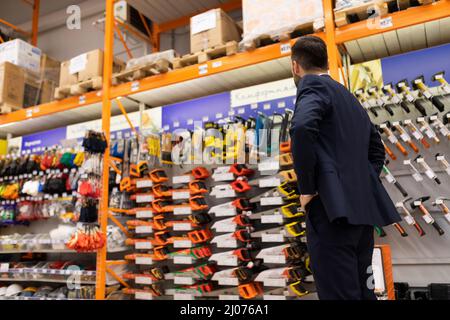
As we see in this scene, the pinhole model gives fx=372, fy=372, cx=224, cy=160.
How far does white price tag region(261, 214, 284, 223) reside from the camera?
396cm

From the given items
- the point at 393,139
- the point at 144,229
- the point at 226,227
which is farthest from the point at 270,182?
the point at 144,229

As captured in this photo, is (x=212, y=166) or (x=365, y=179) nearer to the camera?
(x=365, y=179)

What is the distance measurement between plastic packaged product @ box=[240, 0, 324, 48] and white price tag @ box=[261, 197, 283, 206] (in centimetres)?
172

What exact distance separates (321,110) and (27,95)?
20.3ft

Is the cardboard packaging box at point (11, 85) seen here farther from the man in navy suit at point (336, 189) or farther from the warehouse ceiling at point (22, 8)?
the man in navy suit at point (336, 189)

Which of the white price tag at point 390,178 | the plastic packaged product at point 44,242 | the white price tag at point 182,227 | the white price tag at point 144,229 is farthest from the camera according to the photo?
the plastic packaged product at point 44,242

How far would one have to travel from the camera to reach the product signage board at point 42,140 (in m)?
6.64

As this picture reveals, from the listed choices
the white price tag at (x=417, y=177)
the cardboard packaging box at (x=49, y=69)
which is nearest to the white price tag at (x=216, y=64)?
the white price tag at (x=417, y=177)

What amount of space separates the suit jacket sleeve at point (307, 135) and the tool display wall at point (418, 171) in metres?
2.15

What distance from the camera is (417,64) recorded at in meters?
4.05

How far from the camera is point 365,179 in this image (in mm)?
1968
